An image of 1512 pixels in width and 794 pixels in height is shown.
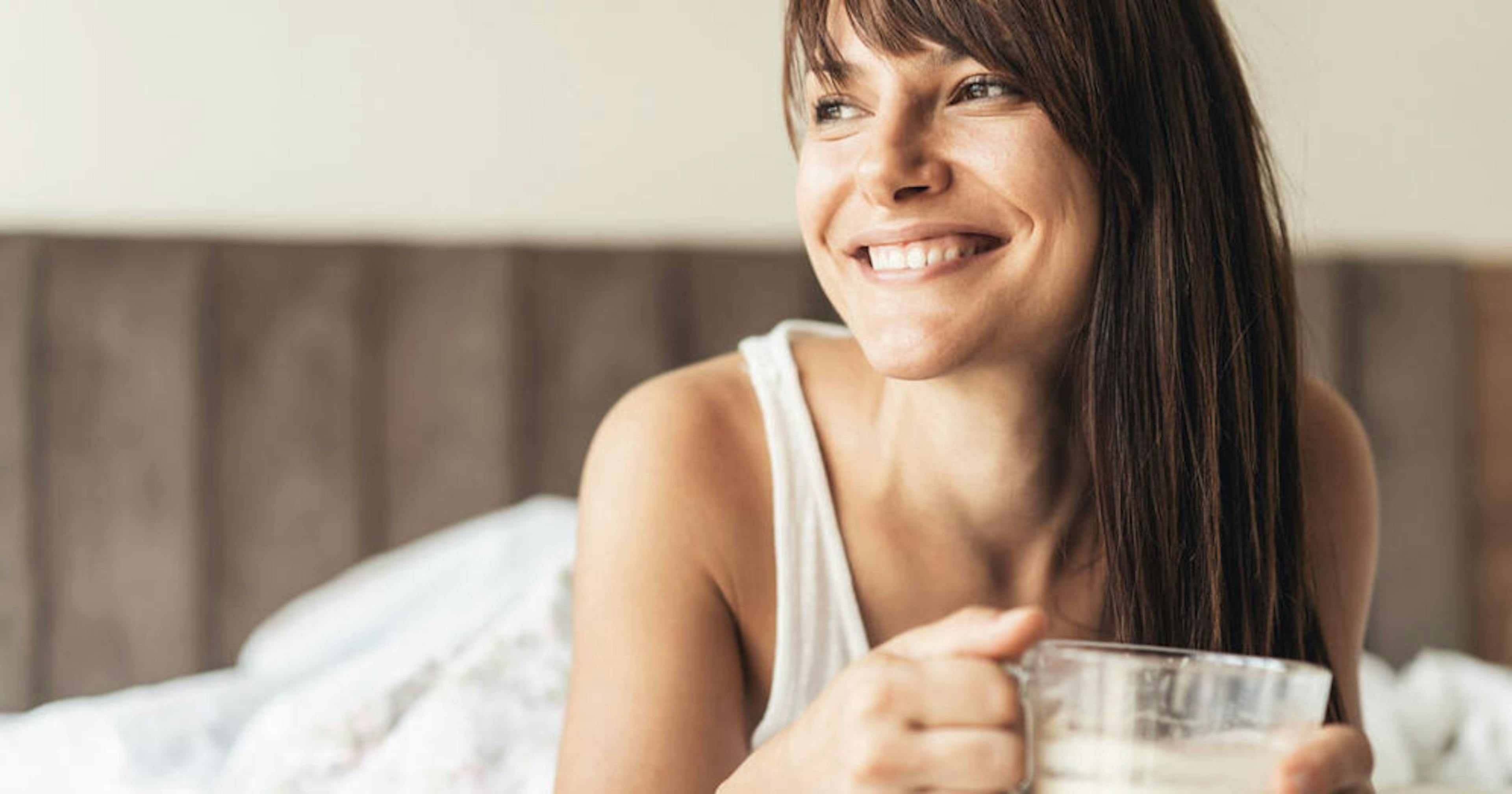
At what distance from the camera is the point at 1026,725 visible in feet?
1.89

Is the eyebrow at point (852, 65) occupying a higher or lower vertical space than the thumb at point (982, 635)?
higher

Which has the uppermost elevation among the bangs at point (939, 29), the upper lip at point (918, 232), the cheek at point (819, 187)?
the bangs at point (939, 29)

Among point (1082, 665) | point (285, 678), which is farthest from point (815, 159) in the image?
point (285, 678)

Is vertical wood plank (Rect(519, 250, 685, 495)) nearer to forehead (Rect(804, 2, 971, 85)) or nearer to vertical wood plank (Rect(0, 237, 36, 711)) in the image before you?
vertical wood plank (Rect(0, 237, 36, 711))

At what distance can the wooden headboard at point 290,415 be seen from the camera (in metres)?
1.95

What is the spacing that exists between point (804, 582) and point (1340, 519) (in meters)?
0.49

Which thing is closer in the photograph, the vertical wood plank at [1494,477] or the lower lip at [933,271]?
the lower lip at [933,271]

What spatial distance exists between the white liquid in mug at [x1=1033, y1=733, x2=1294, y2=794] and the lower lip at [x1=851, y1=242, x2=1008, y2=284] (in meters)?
0.44

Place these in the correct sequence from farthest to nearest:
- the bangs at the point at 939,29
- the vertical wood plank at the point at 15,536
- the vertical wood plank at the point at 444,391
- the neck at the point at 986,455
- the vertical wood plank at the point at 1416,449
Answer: the vertical wood plank at the point at 1416,449
the vertical wood plank at the point at 444,391
the vertical wood plank at the point at 15,536
the neck at the point at 986,455
the bangs at the point at 939,29

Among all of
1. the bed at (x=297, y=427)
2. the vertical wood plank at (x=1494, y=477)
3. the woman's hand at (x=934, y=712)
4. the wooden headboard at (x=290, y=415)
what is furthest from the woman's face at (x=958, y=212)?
the vertical wood plank at (x=1494, y=477)

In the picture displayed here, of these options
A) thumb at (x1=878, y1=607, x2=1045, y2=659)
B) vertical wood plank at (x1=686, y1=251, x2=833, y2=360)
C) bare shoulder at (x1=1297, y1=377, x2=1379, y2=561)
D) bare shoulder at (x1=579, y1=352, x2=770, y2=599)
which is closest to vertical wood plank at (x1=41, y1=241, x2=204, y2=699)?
vertical wood plank at (x1=686, y1=251, x2=833, y2=360)

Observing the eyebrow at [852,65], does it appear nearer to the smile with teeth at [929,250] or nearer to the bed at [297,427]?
the smile with teeth at [929,250]

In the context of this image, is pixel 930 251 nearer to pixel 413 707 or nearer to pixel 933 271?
pixel 933 271

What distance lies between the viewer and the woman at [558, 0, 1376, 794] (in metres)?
0.94
